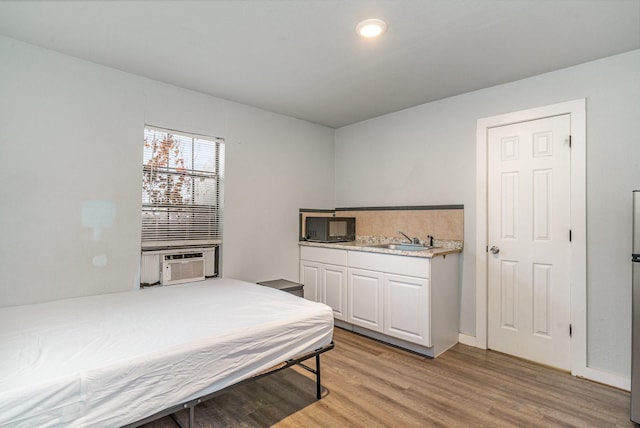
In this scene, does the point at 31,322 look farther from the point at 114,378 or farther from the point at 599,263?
the point at 599,263

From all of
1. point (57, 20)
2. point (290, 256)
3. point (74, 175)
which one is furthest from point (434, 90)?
point (74, 175)

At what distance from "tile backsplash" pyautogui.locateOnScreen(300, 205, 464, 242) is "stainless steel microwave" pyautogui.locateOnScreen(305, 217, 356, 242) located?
0.11m

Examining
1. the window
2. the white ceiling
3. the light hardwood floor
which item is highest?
the white ceiling

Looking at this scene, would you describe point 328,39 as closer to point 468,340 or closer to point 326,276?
point 326,276

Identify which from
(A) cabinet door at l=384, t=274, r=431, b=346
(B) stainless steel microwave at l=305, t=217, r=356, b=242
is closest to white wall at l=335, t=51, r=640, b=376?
(B) stainless steel microwave at l=305, t=217, r=356, b=242

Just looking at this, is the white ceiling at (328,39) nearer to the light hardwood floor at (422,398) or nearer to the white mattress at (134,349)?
the white mattress at (134,349)

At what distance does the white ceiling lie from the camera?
6.32 feet

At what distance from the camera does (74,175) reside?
101 inches

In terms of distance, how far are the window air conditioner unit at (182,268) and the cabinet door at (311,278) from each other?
1296 mm

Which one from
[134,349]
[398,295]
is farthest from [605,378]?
[134,349]

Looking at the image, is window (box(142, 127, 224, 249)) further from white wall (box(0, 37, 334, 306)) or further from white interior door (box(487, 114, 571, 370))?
white interior door (box(487, 114, 571, 370))

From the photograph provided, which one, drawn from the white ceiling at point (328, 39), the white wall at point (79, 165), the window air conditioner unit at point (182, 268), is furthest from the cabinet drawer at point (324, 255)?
the white ceiling at point (328, 39)

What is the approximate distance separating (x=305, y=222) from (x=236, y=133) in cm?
141

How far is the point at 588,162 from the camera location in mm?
2592
